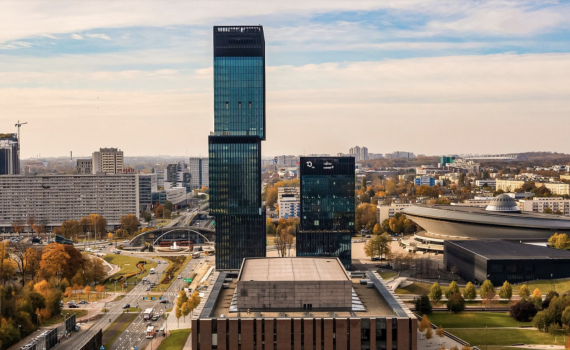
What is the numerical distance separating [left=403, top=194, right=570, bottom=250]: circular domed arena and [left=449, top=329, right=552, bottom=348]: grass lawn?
5210 cm

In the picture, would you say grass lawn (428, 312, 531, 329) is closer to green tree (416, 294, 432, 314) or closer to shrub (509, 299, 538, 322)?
shrub (509, 299, 538, 322)

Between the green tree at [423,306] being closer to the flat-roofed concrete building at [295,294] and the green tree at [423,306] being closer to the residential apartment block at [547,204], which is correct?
the flat-roofed concrete building at [295,294]

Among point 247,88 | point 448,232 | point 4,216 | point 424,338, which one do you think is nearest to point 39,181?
point 4,216

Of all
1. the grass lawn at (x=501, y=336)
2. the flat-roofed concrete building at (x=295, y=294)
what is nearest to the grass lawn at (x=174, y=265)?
the grass lawn at (x=501, y=336)

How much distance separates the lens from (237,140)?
10400cm

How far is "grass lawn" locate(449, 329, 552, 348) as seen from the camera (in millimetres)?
72312

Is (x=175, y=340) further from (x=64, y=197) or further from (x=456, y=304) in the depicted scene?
(x=64, y=197)

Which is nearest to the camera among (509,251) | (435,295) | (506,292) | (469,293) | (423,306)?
(423,306)

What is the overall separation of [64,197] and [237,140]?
92420mm

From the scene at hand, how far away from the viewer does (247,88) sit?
10350 cm

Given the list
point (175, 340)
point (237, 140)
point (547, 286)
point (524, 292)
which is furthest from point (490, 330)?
point (237, 140)

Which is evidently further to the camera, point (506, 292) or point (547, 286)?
point (547, 286)

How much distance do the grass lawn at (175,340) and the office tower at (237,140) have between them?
89.7ft

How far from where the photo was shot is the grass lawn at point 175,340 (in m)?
72.2
